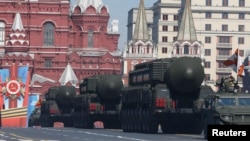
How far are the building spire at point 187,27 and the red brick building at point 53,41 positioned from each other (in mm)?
16030

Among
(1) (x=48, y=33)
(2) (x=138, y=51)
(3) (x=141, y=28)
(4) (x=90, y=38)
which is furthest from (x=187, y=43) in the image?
(1) (x=48, y=33)

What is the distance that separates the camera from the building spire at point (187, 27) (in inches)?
6996

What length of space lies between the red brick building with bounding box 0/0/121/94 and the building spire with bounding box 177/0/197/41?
16030mm

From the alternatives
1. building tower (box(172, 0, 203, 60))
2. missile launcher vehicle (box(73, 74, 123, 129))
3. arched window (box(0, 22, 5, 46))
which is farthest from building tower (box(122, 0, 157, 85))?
missile launcher vehicle (box(73, 74, 123, 129))

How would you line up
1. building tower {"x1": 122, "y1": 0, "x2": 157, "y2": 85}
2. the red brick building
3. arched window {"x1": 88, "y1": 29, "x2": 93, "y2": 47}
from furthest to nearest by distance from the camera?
building tower {"x1": 122, "y1": 0, "x2": 157, "y2": 85} < arched window {"x1": 88, "y1": 29, "x2": 93, "y2": 47} < the red brick building

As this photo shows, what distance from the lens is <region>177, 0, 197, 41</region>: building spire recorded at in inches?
6996

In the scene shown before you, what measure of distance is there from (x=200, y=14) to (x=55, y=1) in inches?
1623

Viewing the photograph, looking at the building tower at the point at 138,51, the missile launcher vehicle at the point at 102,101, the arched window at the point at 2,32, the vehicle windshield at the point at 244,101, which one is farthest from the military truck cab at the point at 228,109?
the building tower at the point at 138,51

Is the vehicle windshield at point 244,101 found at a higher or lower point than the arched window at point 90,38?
lower

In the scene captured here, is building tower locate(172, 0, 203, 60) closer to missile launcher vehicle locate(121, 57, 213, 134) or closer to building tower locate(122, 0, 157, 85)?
building tower locate(122, 0, 157, 85)

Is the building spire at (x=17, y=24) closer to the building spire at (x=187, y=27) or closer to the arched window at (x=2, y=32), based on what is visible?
the arched window at (x=2, y=32)

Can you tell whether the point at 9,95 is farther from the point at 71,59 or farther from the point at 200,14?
the point at 200,14

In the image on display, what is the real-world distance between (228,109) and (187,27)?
144048 millimetres

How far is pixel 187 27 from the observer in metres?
181
